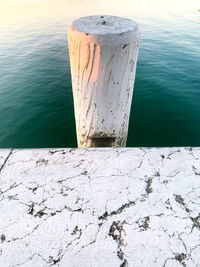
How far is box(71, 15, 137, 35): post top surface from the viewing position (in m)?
1.29

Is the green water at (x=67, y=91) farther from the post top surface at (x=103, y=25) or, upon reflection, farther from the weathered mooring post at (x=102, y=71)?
the post top surface at (x=103, y=25)

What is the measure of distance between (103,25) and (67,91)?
131 inches

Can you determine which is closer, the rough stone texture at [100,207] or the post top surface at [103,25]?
the rough stone texture at [100,207]

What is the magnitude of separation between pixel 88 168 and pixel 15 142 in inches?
90.4

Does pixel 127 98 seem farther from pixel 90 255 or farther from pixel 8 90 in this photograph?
pixel 8 90

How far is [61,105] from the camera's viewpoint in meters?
4.16

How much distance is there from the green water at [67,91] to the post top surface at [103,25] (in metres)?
2.04

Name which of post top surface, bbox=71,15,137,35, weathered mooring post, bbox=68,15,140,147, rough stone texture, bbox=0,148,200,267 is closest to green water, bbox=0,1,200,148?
weathered mooring post, bbox=68,15,140,147

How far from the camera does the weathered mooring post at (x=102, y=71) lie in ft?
4.25

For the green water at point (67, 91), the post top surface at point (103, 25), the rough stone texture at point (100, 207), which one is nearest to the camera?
the rough stone texture at point (100, 207)

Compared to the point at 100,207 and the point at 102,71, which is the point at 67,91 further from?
the point at 100,207

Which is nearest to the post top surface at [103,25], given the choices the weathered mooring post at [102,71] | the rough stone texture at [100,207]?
the weathered mooring post at [102,71]

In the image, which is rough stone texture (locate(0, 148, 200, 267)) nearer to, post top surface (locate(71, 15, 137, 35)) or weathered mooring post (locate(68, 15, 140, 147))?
weathered mooring post (locate(68, 15, 140, 147))

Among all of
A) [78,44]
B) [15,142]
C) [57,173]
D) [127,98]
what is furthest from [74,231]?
[15,142]
